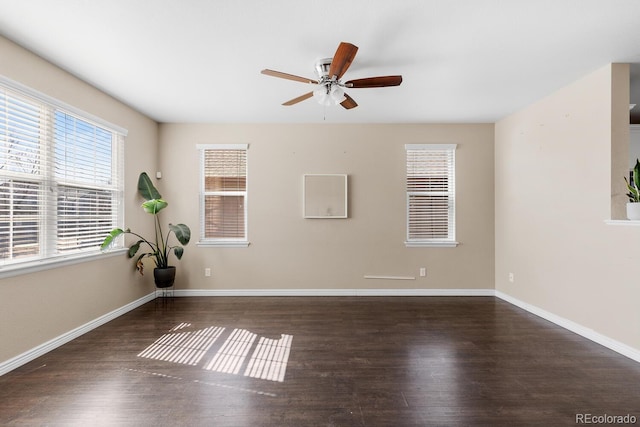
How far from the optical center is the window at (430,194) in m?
4.56

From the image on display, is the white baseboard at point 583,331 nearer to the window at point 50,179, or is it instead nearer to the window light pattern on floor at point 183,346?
the window light pattern on floor at point 183,346

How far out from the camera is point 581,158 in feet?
10.0

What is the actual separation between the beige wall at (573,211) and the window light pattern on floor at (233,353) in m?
3.35

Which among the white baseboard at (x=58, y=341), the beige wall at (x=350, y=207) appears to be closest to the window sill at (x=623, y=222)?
the beige wall at (x=350, y=207)

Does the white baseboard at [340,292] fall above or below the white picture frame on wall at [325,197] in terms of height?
below

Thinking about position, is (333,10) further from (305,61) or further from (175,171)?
(175,171)

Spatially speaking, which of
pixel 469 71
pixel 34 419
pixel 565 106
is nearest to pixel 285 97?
pixel 469 71

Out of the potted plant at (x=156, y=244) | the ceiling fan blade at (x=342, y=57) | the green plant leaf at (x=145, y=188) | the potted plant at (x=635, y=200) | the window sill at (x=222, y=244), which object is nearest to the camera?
the ceiling fan blade at (x=342, y=57)

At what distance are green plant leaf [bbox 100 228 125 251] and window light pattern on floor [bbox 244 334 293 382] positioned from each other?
2080 mm

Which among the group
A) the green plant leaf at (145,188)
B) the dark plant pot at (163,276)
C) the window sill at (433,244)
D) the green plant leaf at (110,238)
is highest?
the green plant leaf at (145,188)

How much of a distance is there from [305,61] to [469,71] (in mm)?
1596

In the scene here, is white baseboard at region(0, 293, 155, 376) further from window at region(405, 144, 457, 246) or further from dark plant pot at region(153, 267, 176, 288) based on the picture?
window at region(405, 144, 457, 246)

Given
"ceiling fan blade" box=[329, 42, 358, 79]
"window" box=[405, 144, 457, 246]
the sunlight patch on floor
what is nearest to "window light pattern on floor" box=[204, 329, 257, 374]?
the sunlight patch on floor

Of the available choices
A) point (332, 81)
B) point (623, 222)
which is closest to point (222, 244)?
point (332, 81)
